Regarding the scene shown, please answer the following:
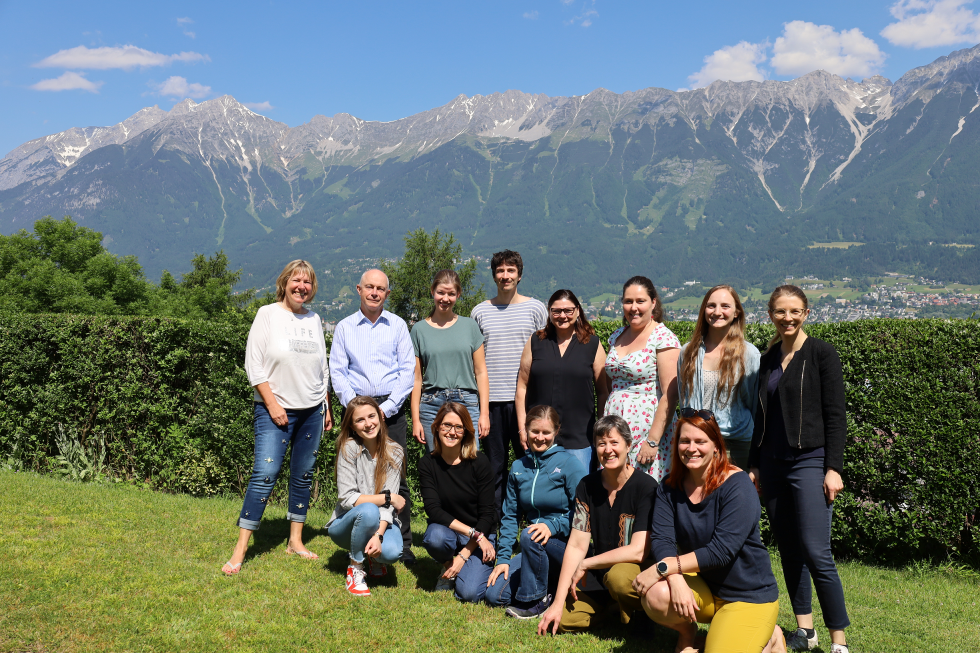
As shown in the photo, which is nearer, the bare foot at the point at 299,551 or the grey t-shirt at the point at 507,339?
the grey t-shirt at the point at 507,339

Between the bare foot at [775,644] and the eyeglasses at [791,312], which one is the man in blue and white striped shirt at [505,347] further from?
the bare foot at [775,644]

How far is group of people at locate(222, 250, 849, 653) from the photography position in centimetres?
347

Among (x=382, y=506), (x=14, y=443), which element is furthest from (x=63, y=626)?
(x=14, y=443)

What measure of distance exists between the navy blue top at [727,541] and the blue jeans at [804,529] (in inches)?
16.3

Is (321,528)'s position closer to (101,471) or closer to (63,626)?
(63,626)

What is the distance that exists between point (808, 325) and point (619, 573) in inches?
141

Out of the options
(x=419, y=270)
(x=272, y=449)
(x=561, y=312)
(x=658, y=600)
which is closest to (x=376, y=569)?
(x=272, y=449)

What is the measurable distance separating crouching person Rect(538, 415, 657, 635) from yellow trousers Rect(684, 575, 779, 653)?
0.42m

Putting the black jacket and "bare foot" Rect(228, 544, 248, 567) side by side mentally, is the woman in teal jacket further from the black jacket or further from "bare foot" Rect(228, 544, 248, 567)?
"bare foot" Rect(228, 544, 248, 567)

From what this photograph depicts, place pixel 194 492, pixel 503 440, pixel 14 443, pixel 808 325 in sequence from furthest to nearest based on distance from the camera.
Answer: pixel 14 443, pixel 194 492, pixel 808 325, pixel 503 440

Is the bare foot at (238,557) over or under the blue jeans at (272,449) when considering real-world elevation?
under

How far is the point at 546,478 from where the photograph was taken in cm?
425

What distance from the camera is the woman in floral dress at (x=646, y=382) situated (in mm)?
4148

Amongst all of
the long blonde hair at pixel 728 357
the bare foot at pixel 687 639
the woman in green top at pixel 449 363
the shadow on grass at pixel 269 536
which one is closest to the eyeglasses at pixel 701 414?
the long blonde hair at pixel 728 357
